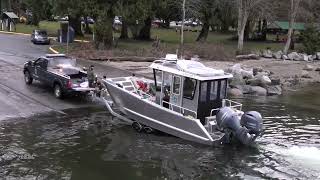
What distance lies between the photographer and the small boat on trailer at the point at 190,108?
63.1ft

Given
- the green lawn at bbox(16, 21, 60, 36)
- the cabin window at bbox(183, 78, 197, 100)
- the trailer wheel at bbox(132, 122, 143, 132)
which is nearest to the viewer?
the cabin window at bbox(183, 78, 197, 100)

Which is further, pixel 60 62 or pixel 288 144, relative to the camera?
pixel 60 62

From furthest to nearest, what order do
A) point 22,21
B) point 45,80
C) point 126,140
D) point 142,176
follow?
point 22,21, point 45,80, point 126,140, point 142,176

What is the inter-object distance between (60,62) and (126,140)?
9366 millimetres

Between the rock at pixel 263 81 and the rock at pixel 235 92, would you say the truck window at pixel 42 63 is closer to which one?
the rock at pixel 235 92

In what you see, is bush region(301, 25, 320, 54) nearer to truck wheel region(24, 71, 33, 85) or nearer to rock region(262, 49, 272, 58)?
rock region(262, 49, 272, 58)

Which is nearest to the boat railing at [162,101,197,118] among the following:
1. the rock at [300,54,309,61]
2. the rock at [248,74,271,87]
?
the rock at [248,74,271,87]

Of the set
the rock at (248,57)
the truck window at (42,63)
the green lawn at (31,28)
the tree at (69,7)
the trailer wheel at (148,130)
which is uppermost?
the tree at (69,7)

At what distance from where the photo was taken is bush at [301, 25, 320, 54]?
58.0 m

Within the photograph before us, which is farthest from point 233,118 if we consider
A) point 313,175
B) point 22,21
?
point 22,21

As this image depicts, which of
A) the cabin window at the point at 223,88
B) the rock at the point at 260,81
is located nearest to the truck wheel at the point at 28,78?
the cabin window at the point at 223,88

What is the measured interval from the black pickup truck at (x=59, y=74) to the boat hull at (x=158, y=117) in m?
3.28

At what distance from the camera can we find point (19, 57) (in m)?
42.3

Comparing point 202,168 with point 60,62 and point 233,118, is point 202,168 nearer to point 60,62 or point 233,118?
point 233,118
